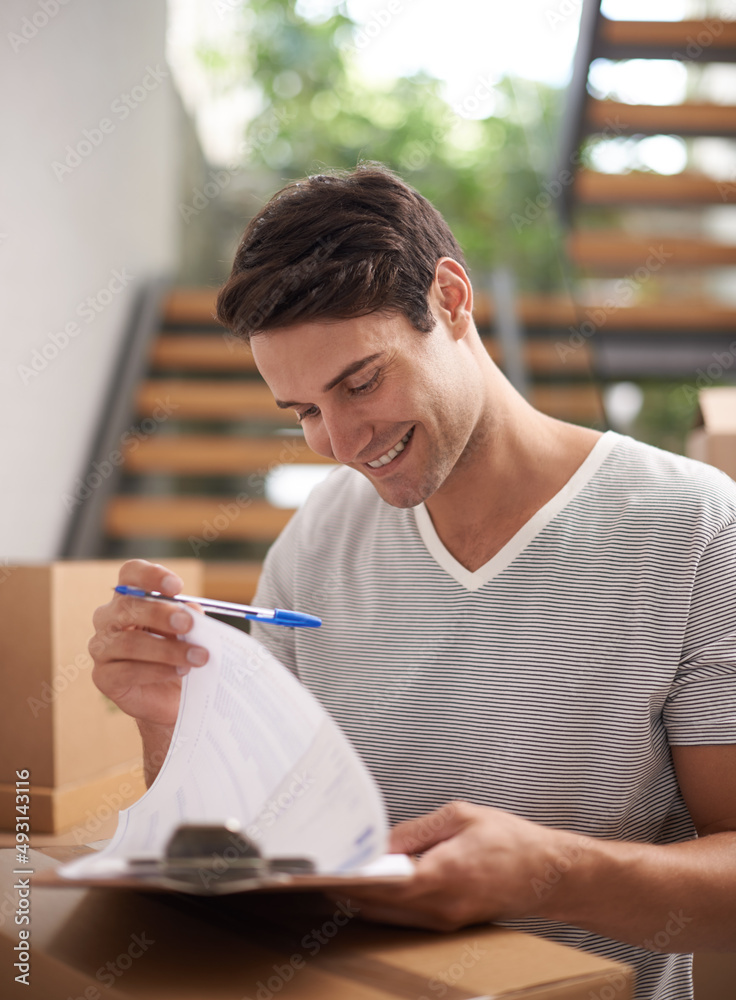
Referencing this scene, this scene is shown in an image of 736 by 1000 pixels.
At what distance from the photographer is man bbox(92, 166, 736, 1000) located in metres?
0.90

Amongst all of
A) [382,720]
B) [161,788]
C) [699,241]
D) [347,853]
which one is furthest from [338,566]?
[699,241]

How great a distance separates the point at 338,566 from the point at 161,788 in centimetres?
47

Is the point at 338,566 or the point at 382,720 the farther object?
the point at 338,566

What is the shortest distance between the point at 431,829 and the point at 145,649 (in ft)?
1.15

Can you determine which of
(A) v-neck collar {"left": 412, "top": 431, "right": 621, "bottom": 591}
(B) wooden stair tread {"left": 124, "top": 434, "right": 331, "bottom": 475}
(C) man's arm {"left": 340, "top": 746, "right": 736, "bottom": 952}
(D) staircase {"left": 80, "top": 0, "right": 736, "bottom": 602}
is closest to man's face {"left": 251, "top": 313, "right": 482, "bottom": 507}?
(A) v-neck collar {"left": 412, "top": 431, "right": 621, "bottom": 591}

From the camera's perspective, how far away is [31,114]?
2.14 meters

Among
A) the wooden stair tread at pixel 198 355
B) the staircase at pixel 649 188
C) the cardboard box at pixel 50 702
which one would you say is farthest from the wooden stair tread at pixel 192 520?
the cardboard box at pixel 50 702

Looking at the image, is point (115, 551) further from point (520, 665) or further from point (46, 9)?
point (520, 665)

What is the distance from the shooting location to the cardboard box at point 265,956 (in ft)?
1.85

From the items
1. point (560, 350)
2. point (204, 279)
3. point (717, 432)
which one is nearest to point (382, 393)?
point (717, 432)

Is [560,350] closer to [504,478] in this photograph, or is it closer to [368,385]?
[504,478]

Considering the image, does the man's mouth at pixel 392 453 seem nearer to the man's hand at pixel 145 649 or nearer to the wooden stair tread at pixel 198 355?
the man's hand at pixel 145 649

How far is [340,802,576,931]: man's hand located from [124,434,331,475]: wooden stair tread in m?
2.40

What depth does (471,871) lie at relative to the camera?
63 cm
